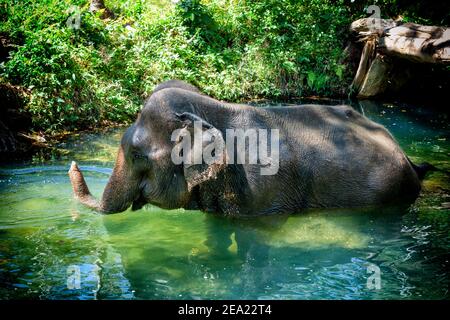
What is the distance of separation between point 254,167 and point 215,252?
3.21ft

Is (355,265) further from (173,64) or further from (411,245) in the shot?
(173,64)

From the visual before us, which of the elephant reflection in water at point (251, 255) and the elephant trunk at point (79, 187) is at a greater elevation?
the elephant trunk at point (79, 187)

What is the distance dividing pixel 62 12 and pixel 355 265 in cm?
903

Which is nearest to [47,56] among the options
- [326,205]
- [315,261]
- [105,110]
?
[105,110]

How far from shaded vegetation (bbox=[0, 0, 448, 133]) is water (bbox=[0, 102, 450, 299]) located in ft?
11.8

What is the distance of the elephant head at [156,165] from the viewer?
5.33 m

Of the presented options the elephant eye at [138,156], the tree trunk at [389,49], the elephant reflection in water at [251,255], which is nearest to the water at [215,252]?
the elephant reflection in water at [251,255]

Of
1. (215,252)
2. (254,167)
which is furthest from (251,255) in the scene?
(254,167)

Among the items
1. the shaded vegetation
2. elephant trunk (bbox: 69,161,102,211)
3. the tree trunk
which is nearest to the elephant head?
elephant trunk (bbox: 69,161,102,211)

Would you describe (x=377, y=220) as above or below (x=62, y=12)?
below

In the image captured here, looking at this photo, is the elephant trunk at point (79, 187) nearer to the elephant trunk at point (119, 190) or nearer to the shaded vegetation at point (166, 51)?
the elephant trunk at point (119, 190)

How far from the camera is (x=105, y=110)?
1089 cm

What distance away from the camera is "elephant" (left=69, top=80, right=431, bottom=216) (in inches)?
212

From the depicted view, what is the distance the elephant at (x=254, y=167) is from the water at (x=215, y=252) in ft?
0.71
